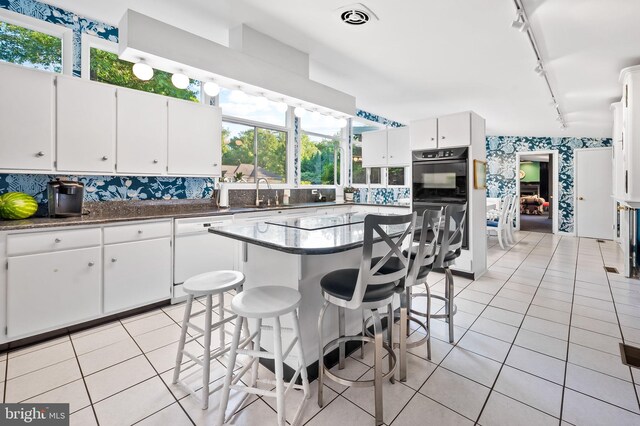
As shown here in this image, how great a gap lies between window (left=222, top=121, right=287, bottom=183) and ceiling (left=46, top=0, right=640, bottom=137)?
50.4 inches

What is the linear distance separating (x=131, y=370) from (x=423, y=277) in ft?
6.89

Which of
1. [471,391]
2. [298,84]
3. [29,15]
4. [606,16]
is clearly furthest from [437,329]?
[29,15]

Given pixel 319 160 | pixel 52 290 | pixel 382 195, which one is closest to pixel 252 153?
pixel 319 160

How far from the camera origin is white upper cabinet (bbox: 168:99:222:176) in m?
3.35

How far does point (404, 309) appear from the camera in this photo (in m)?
1.84

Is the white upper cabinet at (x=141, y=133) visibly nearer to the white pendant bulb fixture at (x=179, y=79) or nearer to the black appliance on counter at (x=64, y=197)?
the black appliance on counter at (x=64, y=197)

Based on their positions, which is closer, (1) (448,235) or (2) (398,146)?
(1) (448,235)

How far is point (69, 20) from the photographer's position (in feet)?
9.64

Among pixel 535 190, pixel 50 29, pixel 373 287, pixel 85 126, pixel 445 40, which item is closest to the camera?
pixel 373 287

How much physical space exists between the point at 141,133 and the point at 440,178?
12.3 feet

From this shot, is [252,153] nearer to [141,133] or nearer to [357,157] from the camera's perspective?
[141,133]

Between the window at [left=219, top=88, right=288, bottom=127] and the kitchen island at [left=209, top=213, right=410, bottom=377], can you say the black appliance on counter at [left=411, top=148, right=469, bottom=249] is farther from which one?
the kitchen island at [left=209, top=213, right=410, bottom=377]

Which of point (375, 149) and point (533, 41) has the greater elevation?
point (533, 41)

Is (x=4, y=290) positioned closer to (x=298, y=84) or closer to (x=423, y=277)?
(x=298, y=84)
